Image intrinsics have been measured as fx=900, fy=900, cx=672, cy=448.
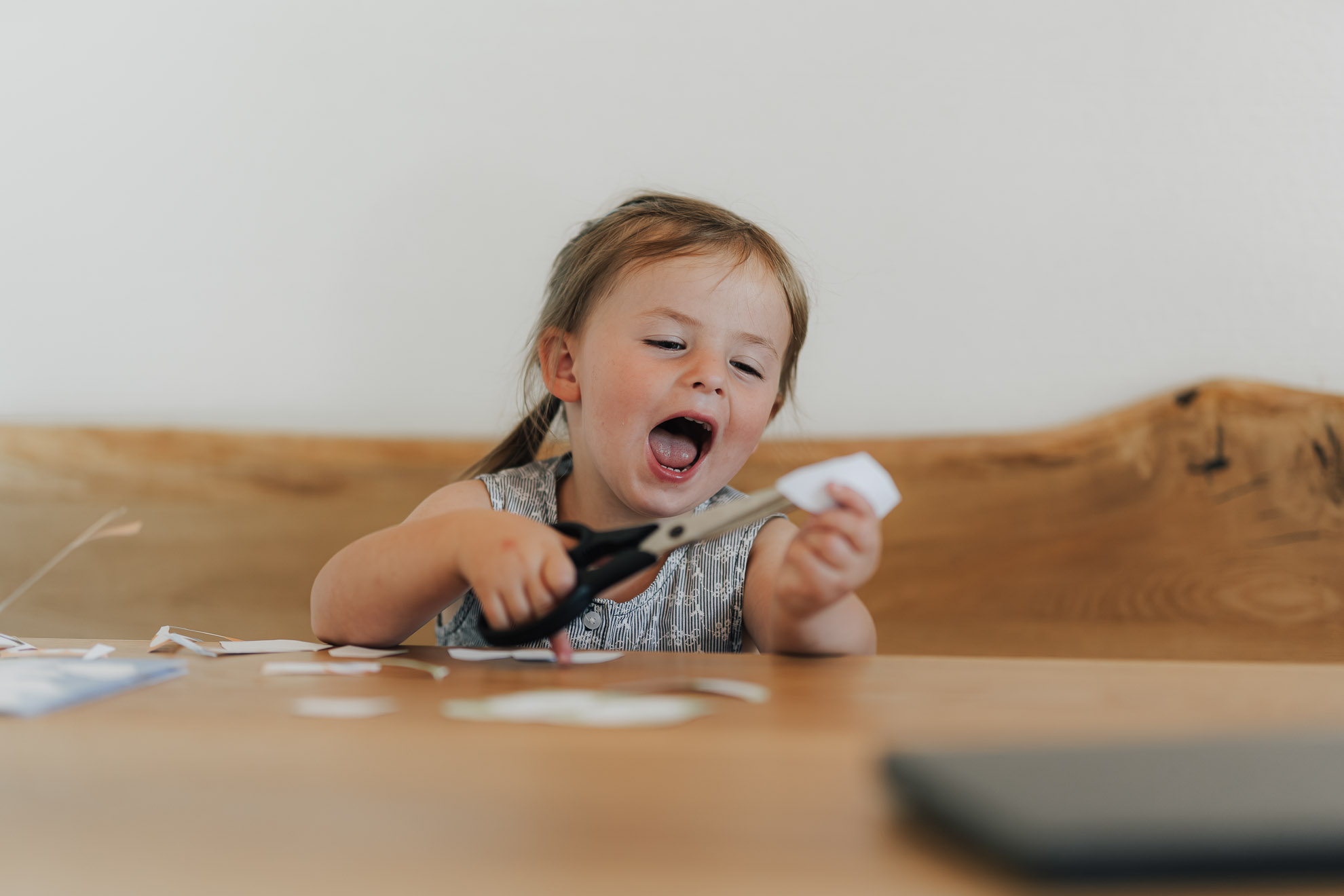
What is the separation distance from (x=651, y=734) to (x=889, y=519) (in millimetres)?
819

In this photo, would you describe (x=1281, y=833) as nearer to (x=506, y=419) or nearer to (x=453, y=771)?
(x=453, y=771)

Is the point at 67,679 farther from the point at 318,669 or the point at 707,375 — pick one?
the point at 707,375

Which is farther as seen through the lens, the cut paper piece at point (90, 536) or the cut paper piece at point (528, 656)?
the cut paper piece at point (90, 536)

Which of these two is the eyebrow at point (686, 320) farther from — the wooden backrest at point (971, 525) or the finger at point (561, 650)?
the finger at point (561, 650)

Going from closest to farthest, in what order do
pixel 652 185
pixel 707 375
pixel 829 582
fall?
pixel 829 582 → pixel 707 375 → pixel 652 185

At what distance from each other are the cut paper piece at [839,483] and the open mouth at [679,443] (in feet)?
1.10

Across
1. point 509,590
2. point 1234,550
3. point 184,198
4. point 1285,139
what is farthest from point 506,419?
point 1285,139

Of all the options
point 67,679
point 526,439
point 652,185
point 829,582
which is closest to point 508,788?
point 67,679

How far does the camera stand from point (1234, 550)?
1050 mm

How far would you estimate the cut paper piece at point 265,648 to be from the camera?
0.58m

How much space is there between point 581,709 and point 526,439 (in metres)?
0.77

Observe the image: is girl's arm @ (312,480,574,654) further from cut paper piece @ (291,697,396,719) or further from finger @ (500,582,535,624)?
cut paper piece @ (291,697,396,719)

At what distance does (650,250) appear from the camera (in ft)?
2.94

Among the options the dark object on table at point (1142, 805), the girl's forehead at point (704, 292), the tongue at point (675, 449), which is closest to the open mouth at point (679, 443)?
the tongue at point (675, 449)
